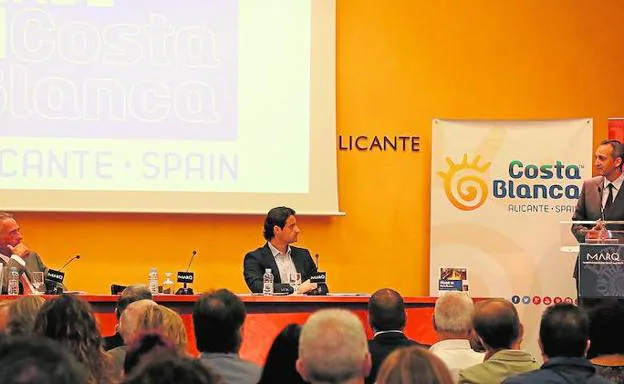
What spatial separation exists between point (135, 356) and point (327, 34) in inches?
222

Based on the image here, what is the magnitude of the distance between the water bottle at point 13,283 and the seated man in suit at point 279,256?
1493mm

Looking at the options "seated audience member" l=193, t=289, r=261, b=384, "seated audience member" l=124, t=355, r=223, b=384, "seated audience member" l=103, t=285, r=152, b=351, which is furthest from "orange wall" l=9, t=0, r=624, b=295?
"seated audience member" l=124, t=355, r=223, b=384

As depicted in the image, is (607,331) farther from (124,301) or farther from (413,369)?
(124,301)

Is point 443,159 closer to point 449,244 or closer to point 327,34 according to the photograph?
point 449,244

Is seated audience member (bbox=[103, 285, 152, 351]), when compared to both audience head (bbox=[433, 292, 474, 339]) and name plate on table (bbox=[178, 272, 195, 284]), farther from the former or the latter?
name plate on table (bbox=[178, 272, 195, 284])

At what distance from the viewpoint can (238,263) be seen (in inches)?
326

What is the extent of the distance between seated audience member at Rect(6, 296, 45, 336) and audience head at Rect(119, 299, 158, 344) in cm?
38

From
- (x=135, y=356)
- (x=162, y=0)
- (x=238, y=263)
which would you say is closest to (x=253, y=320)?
(x=238, y=263)

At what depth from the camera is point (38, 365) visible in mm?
1690

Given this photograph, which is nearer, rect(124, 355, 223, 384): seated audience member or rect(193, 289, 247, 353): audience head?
rect(124, 355, 223, 384): seated audience member

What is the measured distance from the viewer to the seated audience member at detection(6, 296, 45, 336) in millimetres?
3782

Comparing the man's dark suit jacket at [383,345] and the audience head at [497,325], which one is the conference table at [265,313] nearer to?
the man's dark suit jacket at [383,345]

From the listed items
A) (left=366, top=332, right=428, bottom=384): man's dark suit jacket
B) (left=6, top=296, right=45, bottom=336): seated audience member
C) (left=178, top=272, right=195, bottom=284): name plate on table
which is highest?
(left=6, top=296, right=45, bottom=336): seated audience member

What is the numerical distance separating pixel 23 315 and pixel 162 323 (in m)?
0.51
